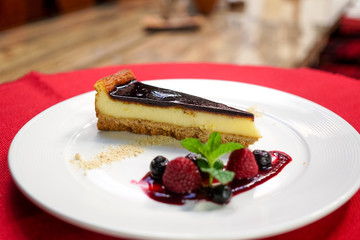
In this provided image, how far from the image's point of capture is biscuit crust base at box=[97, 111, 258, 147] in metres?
1.46

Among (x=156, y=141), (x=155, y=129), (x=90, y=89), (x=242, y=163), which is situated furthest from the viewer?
(x=90, y=89)

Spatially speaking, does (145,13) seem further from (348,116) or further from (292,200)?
(292,200)

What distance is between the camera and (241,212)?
0.90 meters

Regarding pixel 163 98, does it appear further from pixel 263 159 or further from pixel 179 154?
pixel 263 159

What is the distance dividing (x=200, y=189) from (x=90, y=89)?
36.9 inches

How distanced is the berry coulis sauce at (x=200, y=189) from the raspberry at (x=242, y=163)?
0.02 metres

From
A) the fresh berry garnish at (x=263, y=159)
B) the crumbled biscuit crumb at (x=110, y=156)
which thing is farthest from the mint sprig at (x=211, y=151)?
the crumbled biscuit crumb at (x=110, y=156)

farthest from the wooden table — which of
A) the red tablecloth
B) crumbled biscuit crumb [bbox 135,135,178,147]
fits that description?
crumbled biscuit crumb [bbox 135,135,178,147]

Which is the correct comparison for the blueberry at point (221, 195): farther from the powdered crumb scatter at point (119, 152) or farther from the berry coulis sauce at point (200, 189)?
the powdered crumb scatter at point (119, 152)

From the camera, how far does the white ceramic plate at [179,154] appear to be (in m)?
0.83

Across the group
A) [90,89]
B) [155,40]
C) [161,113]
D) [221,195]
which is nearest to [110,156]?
[161,113]

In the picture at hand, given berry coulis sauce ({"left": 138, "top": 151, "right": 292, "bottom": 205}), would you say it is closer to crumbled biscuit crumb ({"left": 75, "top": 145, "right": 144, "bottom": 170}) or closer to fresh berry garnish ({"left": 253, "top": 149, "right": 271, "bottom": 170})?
fresh berry garnish ({"left": 253, "top": 149, "right": 271, "bottom": 170})

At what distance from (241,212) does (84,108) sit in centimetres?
85

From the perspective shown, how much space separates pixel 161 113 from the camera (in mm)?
1493
